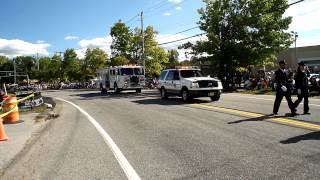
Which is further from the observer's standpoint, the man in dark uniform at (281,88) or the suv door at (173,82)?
the suv door at (173,82)

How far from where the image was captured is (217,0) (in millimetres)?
35906

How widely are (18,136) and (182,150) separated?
18.7ft

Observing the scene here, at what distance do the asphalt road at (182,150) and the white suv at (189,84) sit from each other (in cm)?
740

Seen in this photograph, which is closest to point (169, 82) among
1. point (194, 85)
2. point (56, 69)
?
point (194, 85)

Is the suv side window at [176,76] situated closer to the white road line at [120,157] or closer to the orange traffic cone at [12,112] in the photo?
the orange traffic cone at [12,112]

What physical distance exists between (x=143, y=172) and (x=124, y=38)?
180ft

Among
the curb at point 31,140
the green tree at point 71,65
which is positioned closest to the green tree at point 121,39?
the green tree at point 71,65

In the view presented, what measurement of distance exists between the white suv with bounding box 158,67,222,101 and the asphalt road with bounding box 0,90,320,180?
7404 mm

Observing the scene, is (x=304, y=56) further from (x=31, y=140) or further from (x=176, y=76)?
(x=31, y=140)

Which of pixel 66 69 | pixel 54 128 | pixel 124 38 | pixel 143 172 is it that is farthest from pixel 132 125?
pixel 66 69

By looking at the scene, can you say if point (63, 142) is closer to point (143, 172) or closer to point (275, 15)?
point (143, 172)

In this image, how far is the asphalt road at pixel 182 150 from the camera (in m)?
6.78

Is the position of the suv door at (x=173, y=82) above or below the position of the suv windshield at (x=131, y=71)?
below

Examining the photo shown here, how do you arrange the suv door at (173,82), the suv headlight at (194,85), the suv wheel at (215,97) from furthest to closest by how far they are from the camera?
the suv door at (173,82) < the suv wheel at (215,97) < the suv headlight at (194,85)
